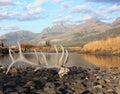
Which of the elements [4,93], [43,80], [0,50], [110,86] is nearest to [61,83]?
[43,80]

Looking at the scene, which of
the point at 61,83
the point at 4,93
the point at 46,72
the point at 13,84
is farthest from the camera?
the point at 46,72

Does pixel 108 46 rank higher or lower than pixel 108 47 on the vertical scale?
higher

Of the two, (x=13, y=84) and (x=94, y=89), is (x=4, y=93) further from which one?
(x=94, y=89)

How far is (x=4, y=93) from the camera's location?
14.5m

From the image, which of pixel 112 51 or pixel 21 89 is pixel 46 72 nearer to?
pixel 21 89

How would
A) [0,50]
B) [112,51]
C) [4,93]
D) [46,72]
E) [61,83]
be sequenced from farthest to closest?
[0,50] < [112,51] < [46,72] < [61,83] < [4,93]

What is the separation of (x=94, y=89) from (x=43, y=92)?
3.12 m

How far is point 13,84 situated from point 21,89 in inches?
52.9

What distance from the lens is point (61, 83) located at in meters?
18.2

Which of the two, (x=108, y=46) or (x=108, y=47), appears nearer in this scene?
(x=108, y=47)

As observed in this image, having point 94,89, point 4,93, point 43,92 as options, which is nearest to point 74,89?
point 94,89

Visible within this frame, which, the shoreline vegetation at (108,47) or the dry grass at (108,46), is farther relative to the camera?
the dry grass at (108,46)

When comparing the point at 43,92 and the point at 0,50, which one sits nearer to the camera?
the point at 43,92

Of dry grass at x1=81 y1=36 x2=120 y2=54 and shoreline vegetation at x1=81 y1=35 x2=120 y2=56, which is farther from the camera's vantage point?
dry grass at x1=81 y1=36 x2=120 y2=54
